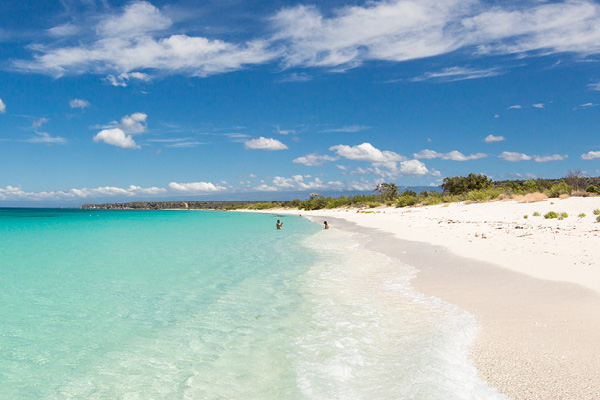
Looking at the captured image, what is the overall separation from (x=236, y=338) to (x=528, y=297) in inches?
245

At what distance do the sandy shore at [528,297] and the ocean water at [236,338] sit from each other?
454mm

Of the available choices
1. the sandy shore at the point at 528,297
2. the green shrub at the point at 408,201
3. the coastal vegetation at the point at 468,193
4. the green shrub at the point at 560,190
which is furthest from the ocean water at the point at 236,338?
the green shrub at the point at 408,201

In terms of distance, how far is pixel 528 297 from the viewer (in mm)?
7875

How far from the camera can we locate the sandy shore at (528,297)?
4.51m

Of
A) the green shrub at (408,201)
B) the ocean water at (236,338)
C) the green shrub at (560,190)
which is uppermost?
the green shrub at (560,190)

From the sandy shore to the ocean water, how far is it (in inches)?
17.9

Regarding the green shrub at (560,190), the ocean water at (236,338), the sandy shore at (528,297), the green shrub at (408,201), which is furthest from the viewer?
the green shrub at (408,201)

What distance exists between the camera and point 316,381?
4945 mm

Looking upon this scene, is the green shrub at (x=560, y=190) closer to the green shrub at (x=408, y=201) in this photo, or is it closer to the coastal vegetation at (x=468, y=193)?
the coastal vegetation at (x=468, y=193)

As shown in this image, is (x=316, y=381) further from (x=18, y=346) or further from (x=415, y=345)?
(x=18, y=346)

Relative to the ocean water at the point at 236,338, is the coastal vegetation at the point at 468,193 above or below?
above

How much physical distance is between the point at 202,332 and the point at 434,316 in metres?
4.59

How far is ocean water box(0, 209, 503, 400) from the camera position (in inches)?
191

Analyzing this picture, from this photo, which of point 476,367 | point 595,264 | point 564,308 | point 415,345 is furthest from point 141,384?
point 595,264
